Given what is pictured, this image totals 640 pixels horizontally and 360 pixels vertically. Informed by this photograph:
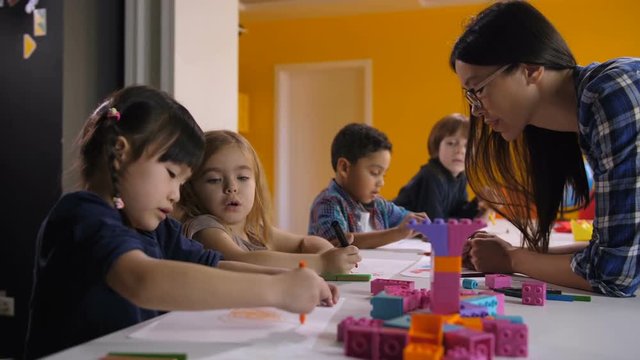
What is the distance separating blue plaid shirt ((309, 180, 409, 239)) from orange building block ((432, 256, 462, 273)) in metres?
1.01

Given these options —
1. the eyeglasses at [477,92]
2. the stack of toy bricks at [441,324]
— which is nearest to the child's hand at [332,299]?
the stack of toy bricks at [441,324]

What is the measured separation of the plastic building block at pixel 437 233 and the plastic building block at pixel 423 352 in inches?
6.1

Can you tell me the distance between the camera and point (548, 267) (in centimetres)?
103

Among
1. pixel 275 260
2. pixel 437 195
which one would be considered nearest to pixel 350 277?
pixel 275 260

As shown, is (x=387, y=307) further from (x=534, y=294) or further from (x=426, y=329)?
(x=534, y=294)

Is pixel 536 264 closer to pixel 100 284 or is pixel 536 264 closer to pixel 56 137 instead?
pixel 100 284

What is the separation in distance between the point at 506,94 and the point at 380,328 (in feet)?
2.12

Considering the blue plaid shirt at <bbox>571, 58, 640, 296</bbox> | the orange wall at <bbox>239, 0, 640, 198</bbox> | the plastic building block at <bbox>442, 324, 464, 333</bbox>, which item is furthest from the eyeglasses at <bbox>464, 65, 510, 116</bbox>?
the orange wall at <bbox>239, 0, 640, 198</bbox>

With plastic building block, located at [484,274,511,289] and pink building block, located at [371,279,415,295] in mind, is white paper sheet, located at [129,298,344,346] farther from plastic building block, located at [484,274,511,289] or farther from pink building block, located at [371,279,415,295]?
plastic building block, located at [484,274,511,289]

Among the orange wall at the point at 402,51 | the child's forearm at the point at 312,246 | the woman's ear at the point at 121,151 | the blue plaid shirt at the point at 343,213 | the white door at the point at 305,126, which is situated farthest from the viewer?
the white door at the point at 305,126

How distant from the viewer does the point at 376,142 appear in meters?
1.99

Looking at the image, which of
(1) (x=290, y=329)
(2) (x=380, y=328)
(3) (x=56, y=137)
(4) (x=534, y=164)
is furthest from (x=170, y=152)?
(3) (x=56, y=137)

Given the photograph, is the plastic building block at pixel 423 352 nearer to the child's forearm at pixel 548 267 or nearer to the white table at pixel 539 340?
the white table at pixel 539 340

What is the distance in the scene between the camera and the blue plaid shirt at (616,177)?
0.89 m
